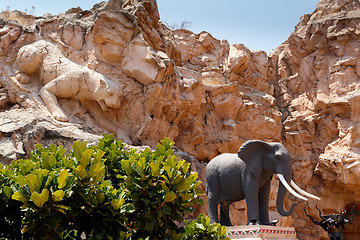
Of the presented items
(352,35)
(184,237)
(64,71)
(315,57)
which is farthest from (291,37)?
(184,237)

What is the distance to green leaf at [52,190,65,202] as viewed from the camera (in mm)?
3848

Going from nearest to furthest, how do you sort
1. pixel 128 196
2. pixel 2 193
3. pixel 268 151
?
pixel 2 193, pixel 128 196, pixel 268 151

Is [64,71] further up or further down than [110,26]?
further down

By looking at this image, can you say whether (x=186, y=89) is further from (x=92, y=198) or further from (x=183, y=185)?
(x=92, y=198)

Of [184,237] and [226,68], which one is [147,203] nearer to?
[184,237]

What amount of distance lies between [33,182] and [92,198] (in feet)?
2.02

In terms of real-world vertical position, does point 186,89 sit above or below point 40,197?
above

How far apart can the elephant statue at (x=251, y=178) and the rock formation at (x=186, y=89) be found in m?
2.73

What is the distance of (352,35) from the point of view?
57.9ft

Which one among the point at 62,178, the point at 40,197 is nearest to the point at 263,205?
the point at 62,178

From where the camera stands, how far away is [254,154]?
27.6 ft

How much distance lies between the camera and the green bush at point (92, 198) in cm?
395

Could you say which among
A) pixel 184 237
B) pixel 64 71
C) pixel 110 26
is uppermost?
pixel 110 26

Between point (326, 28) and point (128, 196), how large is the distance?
52.2 ft
